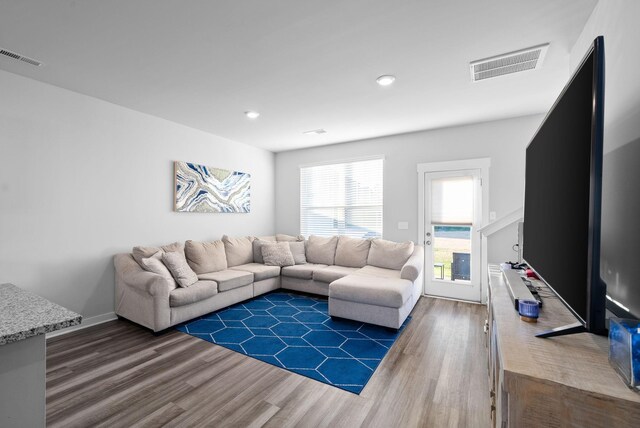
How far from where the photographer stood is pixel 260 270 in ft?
14.3

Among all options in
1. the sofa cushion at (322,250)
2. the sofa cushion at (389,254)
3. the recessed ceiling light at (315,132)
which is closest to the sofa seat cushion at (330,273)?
the sofa cushion at (389,254)

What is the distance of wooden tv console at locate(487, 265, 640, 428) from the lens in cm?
75

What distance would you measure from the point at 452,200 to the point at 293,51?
3185mm

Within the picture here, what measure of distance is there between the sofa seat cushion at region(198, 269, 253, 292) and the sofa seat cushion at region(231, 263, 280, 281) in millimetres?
121

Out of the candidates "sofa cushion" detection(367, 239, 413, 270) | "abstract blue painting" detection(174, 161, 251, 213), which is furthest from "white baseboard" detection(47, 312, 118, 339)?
"sofa cushion" detection(367, 239, 413, 270)

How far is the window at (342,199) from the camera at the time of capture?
507 centimetres

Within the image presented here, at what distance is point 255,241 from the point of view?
5031 millimetres

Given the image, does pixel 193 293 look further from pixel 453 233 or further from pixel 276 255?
pixel 453 233

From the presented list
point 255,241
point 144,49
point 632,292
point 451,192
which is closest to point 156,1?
point 144,49

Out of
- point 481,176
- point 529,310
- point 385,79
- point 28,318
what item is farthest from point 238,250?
point 529,310

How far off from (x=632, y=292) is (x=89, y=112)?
4.70 m

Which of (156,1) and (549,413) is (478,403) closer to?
(549,413)

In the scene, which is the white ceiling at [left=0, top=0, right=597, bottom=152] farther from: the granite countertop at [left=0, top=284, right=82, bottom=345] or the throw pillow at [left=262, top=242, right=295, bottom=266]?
the throw pillow at [left=262, top=242, right=295, bottom=266]

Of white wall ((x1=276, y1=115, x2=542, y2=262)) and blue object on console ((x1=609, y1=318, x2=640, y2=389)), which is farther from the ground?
white wall ((x1=276, y1=115, x2=542, y2=262))
